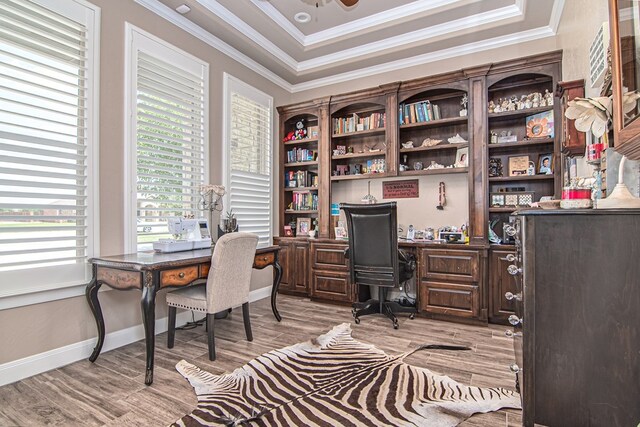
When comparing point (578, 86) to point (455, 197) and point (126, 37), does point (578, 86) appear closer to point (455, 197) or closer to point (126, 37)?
point (455, 197)

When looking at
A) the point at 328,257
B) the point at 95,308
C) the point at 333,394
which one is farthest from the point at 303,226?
the point at 333,394

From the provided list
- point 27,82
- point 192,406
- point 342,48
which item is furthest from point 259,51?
point 192,406

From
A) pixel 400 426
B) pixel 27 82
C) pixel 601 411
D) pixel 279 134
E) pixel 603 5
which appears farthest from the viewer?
pixel 279 134

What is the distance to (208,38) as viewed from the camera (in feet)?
11.7

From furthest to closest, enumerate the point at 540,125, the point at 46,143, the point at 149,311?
the point at 540,125, the point at 46,143, the point at 149,311

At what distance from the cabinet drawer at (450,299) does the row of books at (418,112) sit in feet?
6.37

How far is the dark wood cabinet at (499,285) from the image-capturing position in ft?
10.6

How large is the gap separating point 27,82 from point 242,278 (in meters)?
2.05

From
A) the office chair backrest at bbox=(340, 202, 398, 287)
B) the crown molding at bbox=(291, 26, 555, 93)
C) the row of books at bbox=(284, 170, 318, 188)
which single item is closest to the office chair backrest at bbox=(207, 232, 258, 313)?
the office chair backrest at bbox=(340, 202, 398, 287)

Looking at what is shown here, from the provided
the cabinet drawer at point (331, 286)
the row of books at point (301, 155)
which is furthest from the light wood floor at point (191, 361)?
the row of books at point (301, 155)

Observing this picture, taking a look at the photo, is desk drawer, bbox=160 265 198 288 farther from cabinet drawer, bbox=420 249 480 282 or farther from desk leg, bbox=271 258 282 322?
cabinet drawer, bbox=420 249 480 282

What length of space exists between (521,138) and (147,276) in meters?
3.95

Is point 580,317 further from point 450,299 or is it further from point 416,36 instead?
point 416,36

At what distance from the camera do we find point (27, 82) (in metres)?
2.21
